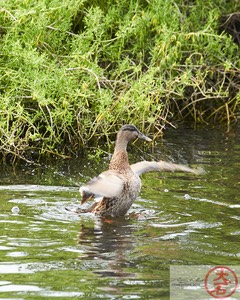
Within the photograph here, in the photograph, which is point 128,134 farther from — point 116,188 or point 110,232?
point 110,232

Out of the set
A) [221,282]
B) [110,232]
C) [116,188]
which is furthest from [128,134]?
[221,282]

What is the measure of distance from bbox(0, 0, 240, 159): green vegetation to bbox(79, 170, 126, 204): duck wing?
6.22 feet

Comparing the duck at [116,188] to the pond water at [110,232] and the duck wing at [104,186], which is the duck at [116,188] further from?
the pond water at [110,232]

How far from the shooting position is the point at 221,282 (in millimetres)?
6973

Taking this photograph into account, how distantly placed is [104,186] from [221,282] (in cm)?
244

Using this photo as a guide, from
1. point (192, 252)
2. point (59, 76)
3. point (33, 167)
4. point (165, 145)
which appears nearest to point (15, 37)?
point (59, 76)

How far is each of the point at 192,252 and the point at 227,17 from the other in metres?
8.13

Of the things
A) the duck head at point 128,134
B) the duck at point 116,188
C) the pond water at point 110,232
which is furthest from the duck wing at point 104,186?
the duck head at point 128,134

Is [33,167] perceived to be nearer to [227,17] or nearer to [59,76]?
[59,76]

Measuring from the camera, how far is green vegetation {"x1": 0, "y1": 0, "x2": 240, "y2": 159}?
1157 centimetres

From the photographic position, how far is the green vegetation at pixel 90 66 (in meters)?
11.6

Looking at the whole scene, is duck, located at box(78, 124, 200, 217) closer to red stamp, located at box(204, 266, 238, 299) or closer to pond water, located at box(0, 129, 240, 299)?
pond water, located at box(0, 129, 240, 299)

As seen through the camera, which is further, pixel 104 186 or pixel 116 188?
pixel 116 188

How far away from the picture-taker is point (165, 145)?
13.5 m
